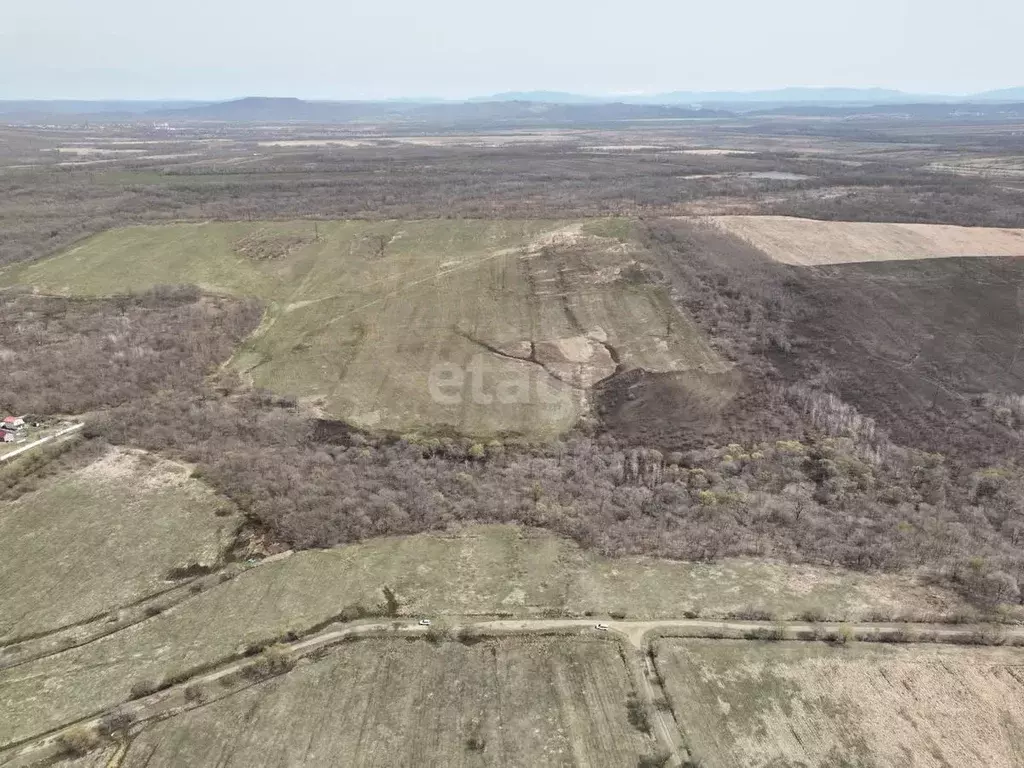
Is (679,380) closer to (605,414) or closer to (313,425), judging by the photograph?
(605,414)

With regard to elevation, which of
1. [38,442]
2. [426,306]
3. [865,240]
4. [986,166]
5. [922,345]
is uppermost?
[986,166]

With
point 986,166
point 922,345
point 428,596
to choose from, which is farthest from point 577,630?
point 986,166

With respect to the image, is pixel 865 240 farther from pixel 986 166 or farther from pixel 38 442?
pixel 986 166

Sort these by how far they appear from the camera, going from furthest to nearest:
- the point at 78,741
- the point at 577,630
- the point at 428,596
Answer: the point at 428,596 < the point at 577,630 < the point at 78,741

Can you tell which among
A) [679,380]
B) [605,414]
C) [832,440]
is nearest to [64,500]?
[605,414]

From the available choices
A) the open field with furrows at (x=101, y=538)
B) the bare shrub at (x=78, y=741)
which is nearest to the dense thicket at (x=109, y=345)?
the open field with furrows at (x=101, y=538)

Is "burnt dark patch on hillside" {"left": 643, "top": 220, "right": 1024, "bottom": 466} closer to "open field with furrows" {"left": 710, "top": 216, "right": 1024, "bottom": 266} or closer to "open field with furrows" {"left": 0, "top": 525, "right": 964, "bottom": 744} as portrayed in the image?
"open field with furrows" {"left": 710, "top": 216, "right": 1024, "bottom": 266}
